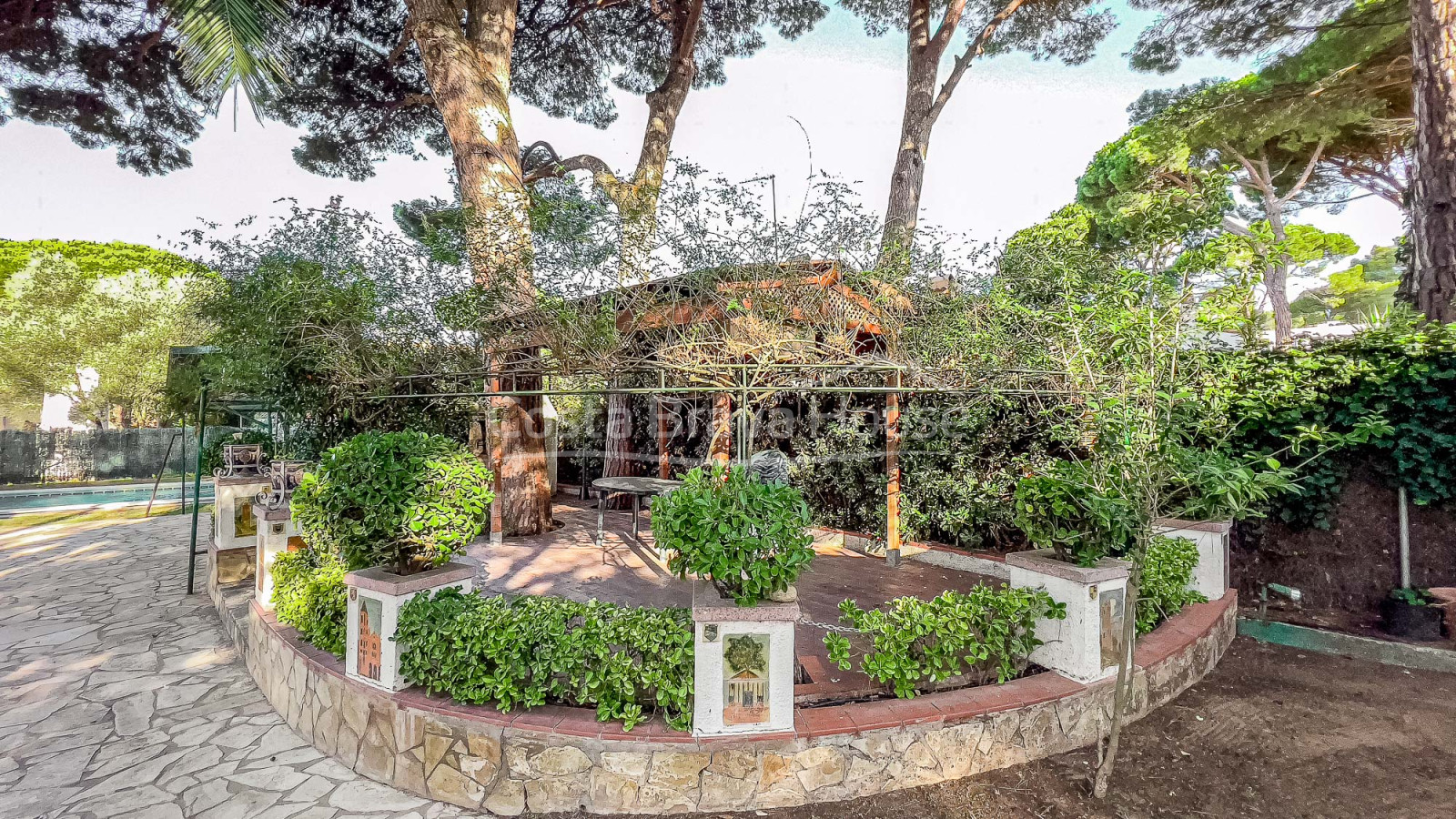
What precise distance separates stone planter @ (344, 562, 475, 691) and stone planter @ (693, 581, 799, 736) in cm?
147

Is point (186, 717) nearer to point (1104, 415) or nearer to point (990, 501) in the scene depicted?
point (1104, 415)

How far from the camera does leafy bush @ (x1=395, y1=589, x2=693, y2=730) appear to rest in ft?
8.55

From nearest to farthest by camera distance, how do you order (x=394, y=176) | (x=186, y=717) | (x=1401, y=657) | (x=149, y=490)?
1. (x=186, y=717)
2. (x=1401, y=657)
3. (x=394, y=176)
4. (x=149, y=490)

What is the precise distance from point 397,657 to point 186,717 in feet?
6.64

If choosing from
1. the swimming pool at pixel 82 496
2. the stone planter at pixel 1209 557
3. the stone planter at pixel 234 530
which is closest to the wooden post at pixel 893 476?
the stone planter at pixel 1209 557

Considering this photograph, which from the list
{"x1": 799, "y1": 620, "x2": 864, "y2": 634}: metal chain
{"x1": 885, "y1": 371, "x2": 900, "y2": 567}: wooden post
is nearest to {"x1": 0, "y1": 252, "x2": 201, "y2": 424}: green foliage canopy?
{"x1": 885, "y1": 371, "x2": 900, "y2": 567}: wooden post

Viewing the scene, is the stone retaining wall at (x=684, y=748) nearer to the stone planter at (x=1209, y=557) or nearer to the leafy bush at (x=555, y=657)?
the leafy bush at (x=555, y=657)

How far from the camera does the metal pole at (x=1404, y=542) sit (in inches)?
184

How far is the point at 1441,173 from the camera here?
546cm

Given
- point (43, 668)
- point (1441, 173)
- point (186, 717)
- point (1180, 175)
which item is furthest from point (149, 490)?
point (1180, 175)

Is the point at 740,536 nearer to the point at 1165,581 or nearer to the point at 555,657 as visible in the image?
the point at 555,657

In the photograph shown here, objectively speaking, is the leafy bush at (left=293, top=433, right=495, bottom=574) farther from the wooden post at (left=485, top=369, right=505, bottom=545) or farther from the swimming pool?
the swimming pool

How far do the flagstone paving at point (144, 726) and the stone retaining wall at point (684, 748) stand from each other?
20 cm

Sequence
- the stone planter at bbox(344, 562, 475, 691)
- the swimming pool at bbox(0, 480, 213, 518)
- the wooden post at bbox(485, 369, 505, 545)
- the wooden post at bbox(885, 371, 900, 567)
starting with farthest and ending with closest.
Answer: the swimming pool at bbox(0, 480, 213, 518) → the wooden post at bbox(485, 369, 505, 545) → the wooden post at bbox(885, 371, 900, 567) → the stone planter at bbox(344, 562, 475, 691)
